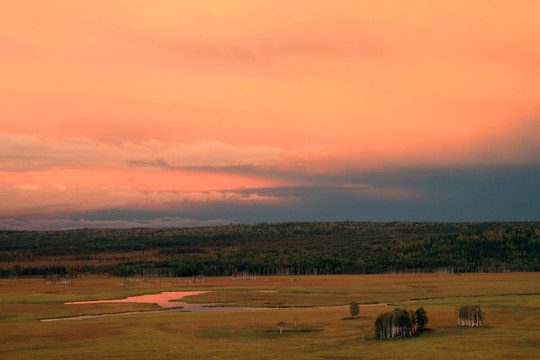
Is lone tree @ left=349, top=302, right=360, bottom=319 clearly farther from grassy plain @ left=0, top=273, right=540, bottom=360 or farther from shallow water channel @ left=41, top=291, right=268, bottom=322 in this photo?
shallow water channel @ left=41, top=291, right=268, bottom=322

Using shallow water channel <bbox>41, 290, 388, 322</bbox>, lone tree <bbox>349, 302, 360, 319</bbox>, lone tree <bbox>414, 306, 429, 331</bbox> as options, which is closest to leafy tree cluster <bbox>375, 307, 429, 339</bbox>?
lone tree <bbox>414, 306, 429, 331</bbox>

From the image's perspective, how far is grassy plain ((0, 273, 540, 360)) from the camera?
65000mm

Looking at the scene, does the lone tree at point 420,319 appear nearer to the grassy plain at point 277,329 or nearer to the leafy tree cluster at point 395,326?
the grassy plain at point 277,329

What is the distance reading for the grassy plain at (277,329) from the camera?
6500 centimetres

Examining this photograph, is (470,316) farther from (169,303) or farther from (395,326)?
(169,303)

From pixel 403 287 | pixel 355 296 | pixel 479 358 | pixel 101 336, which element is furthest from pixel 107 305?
pixel 479 358

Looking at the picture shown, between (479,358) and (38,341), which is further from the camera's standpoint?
(38,341)

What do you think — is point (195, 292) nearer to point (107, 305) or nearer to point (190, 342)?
point (107, 305)

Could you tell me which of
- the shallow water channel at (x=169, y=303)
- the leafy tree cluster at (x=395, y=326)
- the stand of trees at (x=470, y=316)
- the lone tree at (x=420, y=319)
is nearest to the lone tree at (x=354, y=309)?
the lone tree at (x=420, y=319)

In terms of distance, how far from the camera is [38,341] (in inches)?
3073

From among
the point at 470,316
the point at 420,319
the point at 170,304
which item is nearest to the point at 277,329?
the point at 420,319

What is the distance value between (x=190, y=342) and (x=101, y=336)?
48.5ft

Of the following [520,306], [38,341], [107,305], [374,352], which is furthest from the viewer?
[107,305]

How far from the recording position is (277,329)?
84.3 metres
